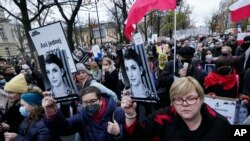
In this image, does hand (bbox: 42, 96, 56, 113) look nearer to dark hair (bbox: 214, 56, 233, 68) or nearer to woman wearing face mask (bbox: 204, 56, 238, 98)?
woman wearing face mask (bbox: 204, 56, 238, 98)

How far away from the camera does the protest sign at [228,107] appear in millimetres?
4055

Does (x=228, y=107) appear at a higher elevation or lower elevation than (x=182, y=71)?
lower

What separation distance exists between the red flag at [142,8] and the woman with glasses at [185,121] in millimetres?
2826

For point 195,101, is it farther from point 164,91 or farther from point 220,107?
point 164,91

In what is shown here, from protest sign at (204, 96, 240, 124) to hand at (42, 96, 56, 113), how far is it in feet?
7.01

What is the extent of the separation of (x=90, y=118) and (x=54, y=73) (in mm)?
774

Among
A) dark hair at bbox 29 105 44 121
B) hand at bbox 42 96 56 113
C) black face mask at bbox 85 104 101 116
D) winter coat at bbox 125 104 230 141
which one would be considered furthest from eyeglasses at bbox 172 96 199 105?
dark hair at bbox 29 105 44 121

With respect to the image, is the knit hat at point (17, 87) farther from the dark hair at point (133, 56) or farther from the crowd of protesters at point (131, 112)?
the dark hair at point (133, 56)

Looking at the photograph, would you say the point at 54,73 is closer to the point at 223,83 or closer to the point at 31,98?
the point at 31,98

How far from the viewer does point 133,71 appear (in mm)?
3020

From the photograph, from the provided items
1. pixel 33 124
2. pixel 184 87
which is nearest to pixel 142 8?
pixel 33 124

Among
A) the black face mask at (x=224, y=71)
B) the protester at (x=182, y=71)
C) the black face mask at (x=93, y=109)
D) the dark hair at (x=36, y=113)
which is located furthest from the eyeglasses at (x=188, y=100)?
the black face mask at (x=224, y=71)

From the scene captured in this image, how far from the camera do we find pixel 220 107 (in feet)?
13.6

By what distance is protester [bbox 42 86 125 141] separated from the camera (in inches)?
122
